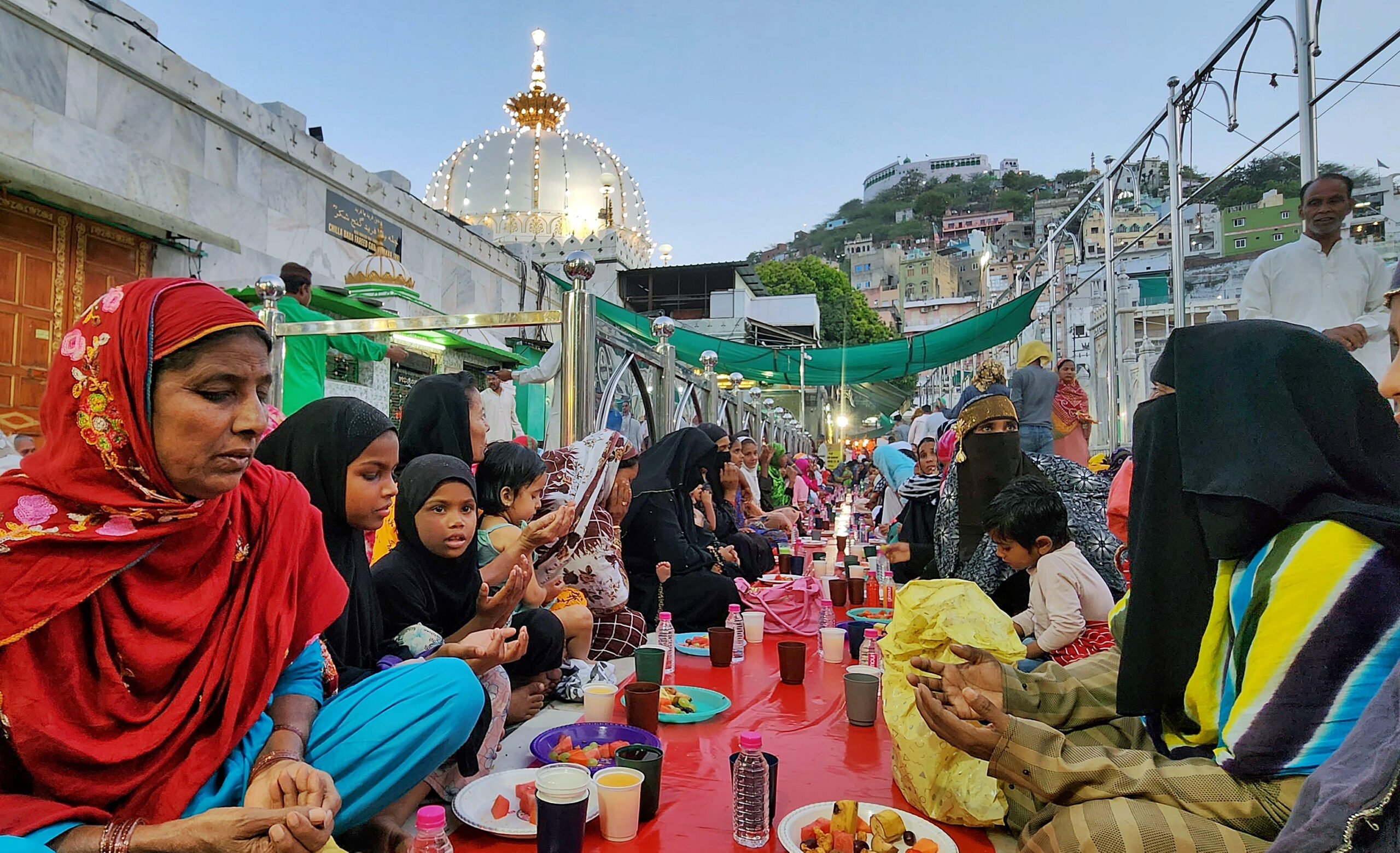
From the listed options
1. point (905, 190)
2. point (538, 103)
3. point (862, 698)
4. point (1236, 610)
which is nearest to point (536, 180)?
point (538, 103)

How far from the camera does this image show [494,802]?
1.76 metres

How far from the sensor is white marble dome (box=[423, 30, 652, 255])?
15133mm

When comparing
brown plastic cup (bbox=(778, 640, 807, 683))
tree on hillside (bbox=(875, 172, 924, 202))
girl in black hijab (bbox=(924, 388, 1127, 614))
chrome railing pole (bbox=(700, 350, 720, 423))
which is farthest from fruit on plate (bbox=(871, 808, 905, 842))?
tree on hillside (bbox=(875, 172, 924, 202))

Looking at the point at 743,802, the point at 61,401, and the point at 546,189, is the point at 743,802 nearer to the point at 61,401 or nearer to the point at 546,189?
the point at 61,401

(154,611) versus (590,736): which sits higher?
(154,611)

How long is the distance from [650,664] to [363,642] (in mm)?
960

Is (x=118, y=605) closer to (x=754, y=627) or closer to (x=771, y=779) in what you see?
(x=771, y=779)

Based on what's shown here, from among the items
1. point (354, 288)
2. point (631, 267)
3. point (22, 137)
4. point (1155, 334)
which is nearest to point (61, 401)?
point (22, 137)

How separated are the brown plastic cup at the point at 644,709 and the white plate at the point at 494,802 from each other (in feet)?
1.38

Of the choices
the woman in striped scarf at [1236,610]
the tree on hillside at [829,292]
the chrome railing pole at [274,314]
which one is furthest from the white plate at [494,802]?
the tree on hillside at [829,292]

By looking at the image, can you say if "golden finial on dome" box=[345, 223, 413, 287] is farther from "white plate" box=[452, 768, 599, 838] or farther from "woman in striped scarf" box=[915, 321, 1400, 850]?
"woman in striped scarf" box=[915, 321, 1400, 850]

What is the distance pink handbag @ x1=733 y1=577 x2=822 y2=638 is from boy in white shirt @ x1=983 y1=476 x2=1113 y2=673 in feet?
3.67

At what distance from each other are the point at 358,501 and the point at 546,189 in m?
14.3

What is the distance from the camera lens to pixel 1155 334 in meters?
12.2
